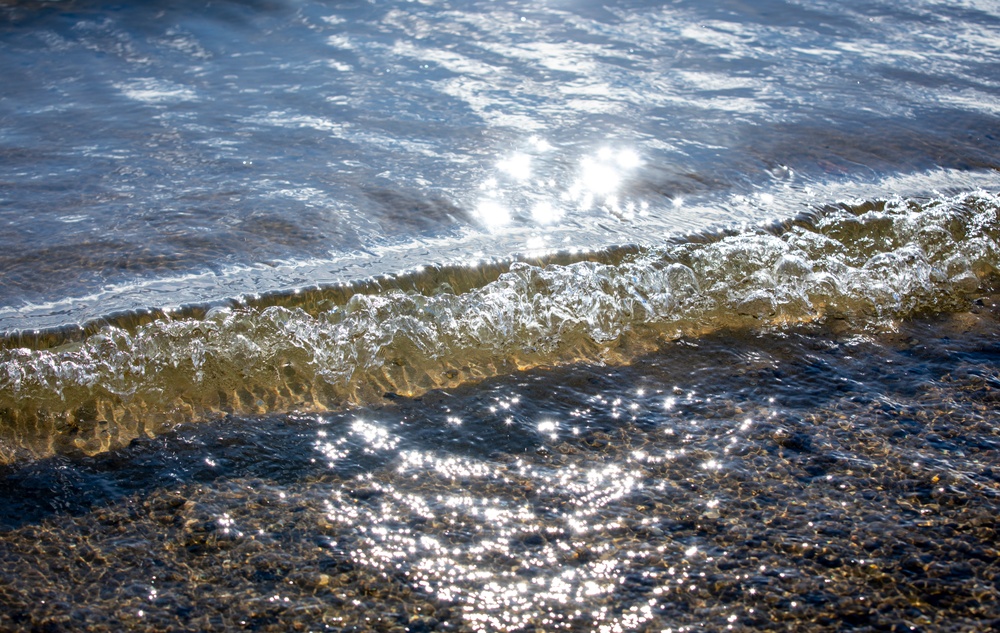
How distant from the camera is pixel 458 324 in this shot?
11.1 ft

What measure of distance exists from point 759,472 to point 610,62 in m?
4.37

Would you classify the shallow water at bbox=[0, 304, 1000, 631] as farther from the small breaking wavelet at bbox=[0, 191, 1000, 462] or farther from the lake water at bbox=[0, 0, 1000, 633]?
the small breaking wavelet at bbox=[0, 191, 1000, 462]

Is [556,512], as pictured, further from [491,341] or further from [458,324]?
[458,324]

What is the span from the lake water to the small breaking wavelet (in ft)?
0.05

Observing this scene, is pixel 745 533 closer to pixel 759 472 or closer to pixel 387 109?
pixel 759 472

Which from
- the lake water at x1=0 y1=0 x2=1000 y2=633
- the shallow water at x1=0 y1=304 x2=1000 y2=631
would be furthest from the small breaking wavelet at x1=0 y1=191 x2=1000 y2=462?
the shallow water at x1=0 y1=304 x2=1000 y2=631

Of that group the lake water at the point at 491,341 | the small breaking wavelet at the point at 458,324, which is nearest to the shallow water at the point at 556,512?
the lake water at the point at 491,341

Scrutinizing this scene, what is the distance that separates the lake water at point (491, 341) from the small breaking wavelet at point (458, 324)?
0.02m

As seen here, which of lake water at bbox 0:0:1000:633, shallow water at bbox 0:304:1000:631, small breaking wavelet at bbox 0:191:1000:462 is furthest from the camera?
small breaking wavelet at bbox 0:191:1000:462

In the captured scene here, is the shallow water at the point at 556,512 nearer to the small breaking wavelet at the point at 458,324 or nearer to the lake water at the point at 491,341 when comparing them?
the lake water at the point at 491,341

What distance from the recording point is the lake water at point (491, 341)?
7.26ft

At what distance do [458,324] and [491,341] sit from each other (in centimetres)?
16

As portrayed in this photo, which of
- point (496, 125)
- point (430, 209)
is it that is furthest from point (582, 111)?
point (430, 209)

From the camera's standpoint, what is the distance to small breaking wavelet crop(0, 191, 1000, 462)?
296cm
